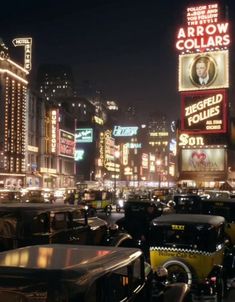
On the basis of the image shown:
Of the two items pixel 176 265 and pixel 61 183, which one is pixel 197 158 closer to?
pixel 61 183

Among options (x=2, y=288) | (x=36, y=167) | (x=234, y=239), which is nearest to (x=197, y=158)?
(x=36, y=167)

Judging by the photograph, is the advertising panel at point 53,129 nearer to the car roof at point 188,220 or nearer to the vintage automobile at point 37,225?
the vintage automobile at point 37,225

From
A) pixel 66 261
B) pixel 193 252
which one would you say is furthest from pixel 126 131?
pixel 66 261

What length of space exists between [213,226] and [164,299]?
4.62m

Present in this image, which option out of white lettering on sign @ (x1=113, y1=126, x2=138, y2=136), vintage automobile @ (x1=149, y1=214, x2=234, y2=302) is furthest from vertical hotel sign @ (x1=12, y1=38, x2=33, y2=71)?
vintage automobile @ (x1=149, y1=214, x2=234, y2=302)

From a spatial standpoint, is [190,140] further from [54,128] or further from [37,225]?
[37,225]

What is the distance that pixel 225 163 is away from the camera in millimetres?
75000

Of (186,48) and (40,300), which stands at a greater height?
(186,48)

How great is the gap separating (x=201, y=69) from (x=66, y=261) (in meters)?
71.3

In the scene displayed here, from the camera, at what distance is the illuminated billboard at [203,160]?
7556 cm

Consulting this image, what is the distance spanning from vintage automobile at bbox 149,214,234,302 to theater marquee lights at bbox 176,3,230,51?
67.8m

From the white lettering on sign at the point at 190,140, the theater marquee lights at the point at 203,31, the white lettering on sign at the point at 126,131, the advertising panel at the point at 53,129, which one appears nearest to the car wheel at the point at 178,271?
the white lettering on sign at the point at 190,140

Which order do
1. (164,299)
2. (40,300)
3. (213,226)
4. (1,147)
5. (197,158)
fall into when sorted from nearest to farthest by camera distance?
(40,300) → (164,299) → (213,226) → (1,147) → (197,158)

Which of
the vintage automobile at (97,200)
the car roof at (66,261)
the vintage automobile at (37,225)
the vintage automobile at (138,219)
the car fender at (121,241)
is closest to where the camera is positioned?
the car roof at (66,261)
